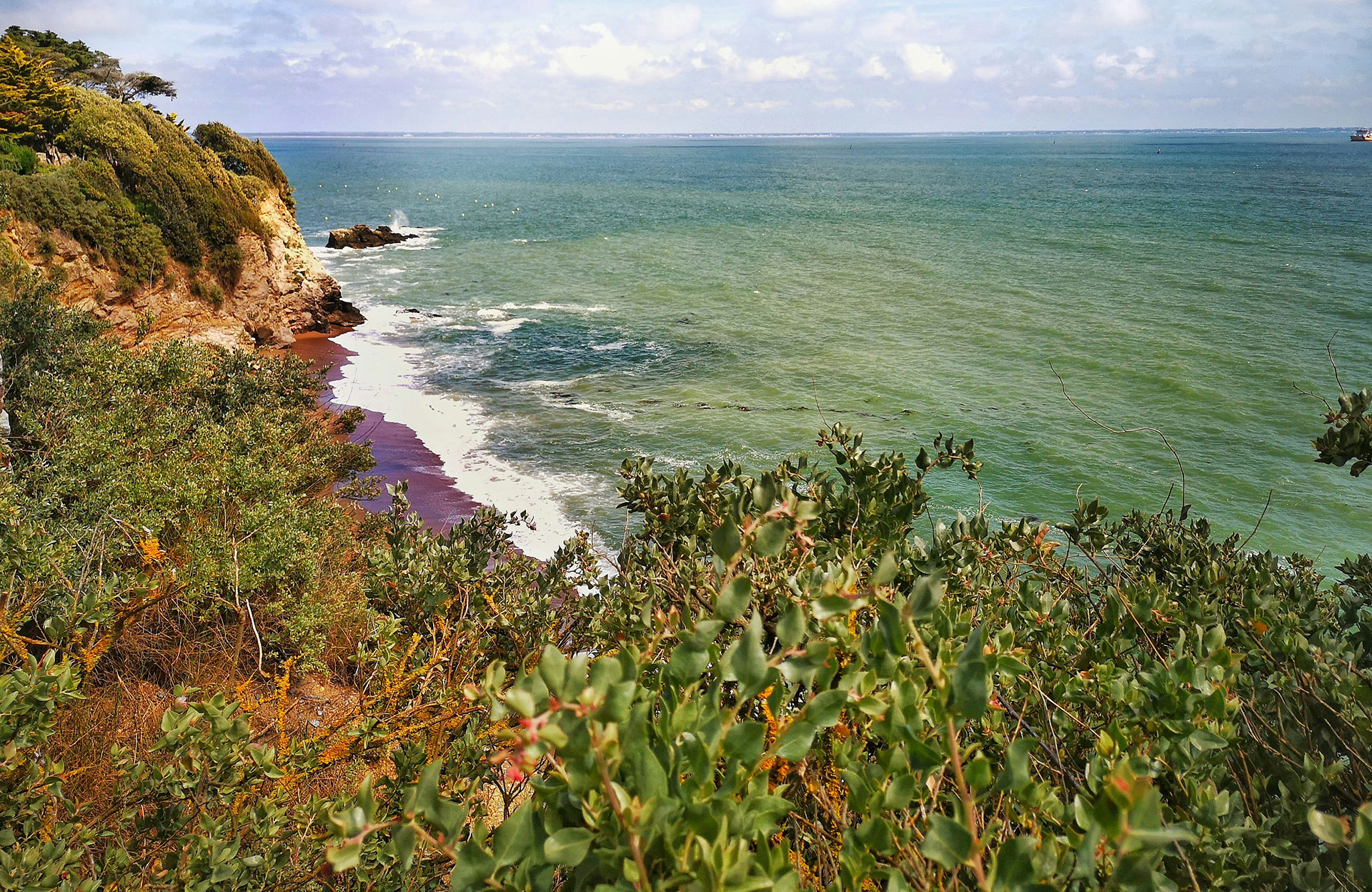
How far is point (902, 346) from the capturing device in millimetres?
36219

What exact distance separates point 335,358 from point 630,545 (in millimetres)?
Result: 31119

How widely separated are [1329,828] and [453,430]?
26500 mm

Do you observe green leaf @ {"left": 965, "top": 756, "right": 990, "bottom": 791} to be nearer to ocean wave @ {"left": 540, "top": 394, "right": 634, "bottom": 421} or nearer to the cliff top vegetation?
ocean wave @ {"left": 540, "top": 394, "right": 634, "bottom": 421}

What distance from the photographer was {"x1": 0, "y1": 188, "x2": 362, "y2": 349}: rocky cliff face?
24.2 m

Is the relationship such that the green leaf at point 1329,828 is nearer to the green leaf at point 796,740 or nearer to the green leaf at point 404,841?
the green leaf at point 796,740

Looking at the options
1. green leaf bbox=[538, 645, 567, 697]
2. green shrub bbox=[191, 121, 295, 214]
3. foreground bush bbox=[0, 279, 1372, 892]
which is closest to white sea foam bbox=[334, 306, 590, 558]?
foreground bush bbox=[0, 279, 1372, 892]

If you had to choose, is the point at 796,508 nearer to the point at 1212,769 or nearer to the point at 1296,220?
the point at 1212,769

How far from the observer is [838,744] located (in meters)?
2.23

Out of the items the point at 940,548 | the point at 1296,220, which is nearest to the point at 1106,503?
the point at 940,548

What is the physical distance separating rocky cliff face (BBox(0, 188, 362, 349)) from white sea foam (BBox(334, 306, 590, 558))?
252cm

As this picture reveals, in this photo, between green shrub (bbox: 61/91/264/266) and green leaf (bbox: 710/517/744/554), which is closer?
green leaf (bbox: 710/517/744/554)

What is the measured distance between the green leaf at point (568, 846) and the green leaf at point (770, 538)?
684mm

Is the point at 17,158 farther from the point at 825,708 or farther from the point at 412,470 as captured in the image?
the point at 825,708

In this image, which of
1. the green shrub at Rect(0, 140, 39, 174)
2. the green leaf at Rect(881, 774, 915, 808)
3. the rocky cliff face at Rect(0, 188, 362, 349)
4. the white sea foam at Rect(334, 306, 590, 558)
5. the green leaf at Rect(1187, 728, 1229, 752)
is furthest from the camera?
the green shrub at Rect(0, 140, 39, 174)
